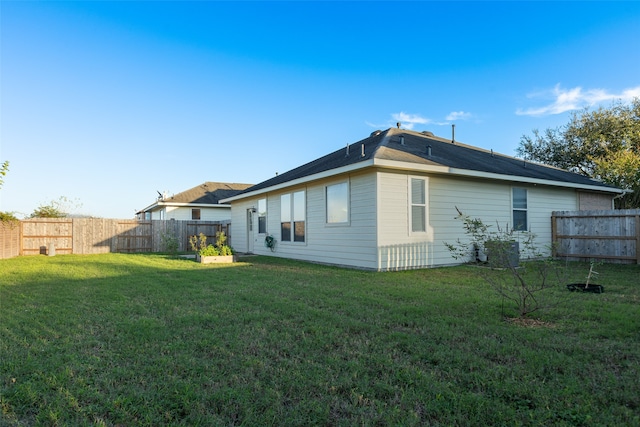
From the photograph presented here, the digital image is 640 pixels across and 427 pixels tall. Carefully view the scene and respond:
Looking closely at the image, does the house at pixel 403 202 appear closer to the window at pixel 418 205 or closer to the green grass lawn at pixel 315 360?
the window at pixel 418 205

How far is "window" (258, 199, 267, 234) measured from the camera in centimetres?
1476

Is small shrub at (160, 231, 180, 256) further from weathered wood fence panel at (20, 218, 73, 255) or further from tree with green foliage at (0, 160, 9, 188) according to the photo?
tree with green foliage at (0, 160, 9, 188)

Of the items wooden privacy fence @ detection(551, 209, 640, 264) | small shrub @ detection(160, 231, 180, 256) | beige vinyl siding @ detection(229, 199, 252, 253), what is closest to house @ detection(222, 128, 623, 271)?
wooden privacy fence @ detection(551, 209, 640, 264)

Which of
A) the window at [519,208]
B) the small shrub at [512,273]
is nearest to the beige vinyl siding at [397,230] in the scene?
the small shrub at [512,273]

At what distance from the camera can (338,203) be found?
10469 millimetres

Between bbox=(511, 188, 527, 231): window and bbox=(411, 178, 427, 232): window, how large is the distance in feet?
12.4

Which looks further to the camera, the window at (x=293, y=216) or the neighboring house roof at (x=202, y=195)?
the neighboring house roof at (x=202, y=195)

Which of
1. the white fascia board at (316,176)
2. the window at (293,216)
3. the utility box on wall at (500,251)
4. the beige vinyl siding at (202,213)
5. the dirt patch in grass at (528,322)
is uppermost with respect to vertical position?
the white fascia board at (316,176)

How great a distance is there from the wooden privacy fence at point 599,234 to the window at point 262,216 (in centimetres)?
1022

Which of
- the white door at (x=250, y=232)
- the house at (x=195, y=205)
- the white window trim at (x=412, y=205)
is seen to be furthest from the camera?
the house at (x=195, y=205)

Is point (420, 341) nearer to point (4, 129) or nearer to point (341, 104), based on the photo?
point (4, 129)

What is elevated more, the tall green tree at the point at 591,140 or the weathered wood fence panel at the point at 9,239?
the tall green tree at the point at 591,140

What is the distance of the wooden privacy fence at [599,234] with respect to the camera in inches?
410

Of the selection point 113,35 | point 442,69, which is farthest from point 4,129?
point 442,69
